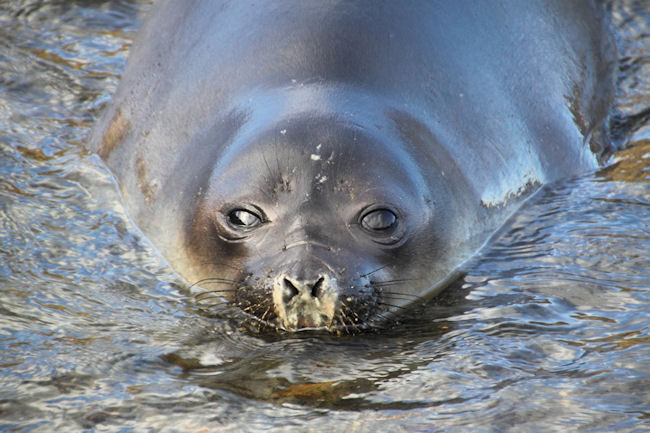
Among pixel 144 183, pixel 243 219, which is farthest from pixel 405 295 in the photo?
pixel 144 183

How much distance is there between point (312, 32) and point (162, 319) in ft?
5.42

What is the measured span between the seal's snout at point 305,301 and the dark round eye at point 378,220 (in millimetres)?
389

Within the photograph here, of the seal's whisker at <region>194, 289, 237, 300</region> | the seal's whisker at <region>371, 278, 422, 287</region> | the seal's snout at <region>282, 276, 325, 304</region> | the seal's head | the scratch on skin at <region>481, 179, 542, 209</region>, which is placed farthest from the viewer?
the scratch on skin at <region>481, 179, 542, 209</region>

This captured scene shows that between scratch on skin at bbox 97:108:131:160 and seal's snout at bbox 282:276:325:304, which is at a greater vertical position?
scratch on skin at bbox 97:108:131:160

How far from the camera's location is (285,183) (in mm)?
4070

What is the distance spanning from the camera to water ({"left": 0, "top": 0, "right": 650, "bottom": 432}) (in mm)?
3234

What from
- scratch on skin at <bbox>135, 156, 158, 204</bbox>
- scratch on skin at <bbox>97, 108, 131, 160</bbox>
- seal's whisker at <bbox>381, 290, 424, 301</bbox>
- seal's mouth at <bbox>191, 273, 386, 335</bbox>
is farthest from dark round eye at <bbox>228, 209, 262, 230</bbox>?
scratch on skin at <bbox>97, 108, 131, 160</bbox>

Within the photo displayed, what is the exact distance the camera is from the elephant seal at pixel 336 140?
4.04m

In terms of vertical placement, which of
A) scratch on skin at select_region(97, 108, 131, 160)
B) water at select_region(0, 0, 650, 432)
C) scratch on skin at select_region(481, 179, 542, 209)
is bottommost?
water at select_region(0, 0, 650, 432)

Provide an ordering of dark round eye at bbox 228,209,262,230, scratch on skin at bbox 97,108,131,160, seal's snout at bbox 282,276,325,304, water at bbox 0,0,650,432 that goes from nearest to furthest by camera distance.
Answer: water at bbox 0,0,650,432, seal's snout at bbox 282,276,325,304, dark round eye at bbox 228,209,262,230, scratch on skin at bbox 97,108,131,160

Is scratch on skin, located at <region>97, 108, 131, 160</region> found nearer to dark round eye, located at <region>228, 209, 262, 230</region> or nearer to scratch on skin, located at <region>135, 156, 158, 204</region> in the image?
scratch on skin, located at <region>135, 156, 158, 204</region>

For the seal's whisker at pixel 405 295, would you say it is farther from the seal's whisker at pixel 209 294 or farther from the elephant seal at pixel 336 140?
the seal's whisker at pixel 209 294

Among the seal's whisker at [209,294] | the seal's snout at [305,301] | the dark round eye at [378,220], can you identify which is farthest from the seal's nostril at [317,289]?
the seal's whisker at [209,294]

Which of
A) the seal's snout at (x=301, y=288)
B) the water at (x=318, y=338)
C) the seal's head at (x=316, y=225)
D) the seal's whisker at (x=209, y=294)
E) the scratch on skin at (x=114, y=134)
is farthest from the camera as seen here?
the scratch on skin at (x=114, y=134)
